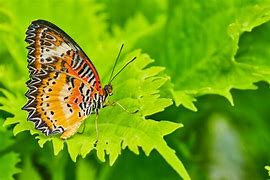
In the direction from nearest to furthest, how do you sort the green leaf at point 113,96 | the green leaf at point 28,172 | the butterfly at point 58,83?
the green leaf at point 113,96, the butterfly at point 58,83, the green leaf at point 28,172

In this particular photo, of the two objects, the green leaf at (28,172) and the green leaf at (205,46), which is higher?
the green leaf at (205,46)

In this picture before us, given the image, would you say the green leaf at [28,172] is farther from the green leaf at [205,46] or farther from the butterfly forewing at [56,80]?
the green leaf at [205,46]

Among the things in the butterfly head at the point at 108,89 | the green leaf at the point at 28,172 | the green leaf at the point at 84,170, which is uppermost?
the butterfly head at the point at 108,89

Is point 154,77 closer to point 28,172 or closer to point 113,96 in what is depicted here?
point 113,96

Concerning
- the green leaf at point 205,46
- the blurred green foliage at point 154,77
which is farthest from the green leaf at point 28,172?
the green leaf at point 205,46

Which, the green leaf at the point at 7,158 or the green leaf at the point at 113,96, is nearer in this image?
the green leaf at the point at 113,96

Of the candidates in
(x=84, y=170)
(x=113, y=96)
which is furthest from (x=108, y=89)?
(x=84, y=170)

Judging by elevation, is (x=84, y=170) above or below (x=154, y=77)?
below
